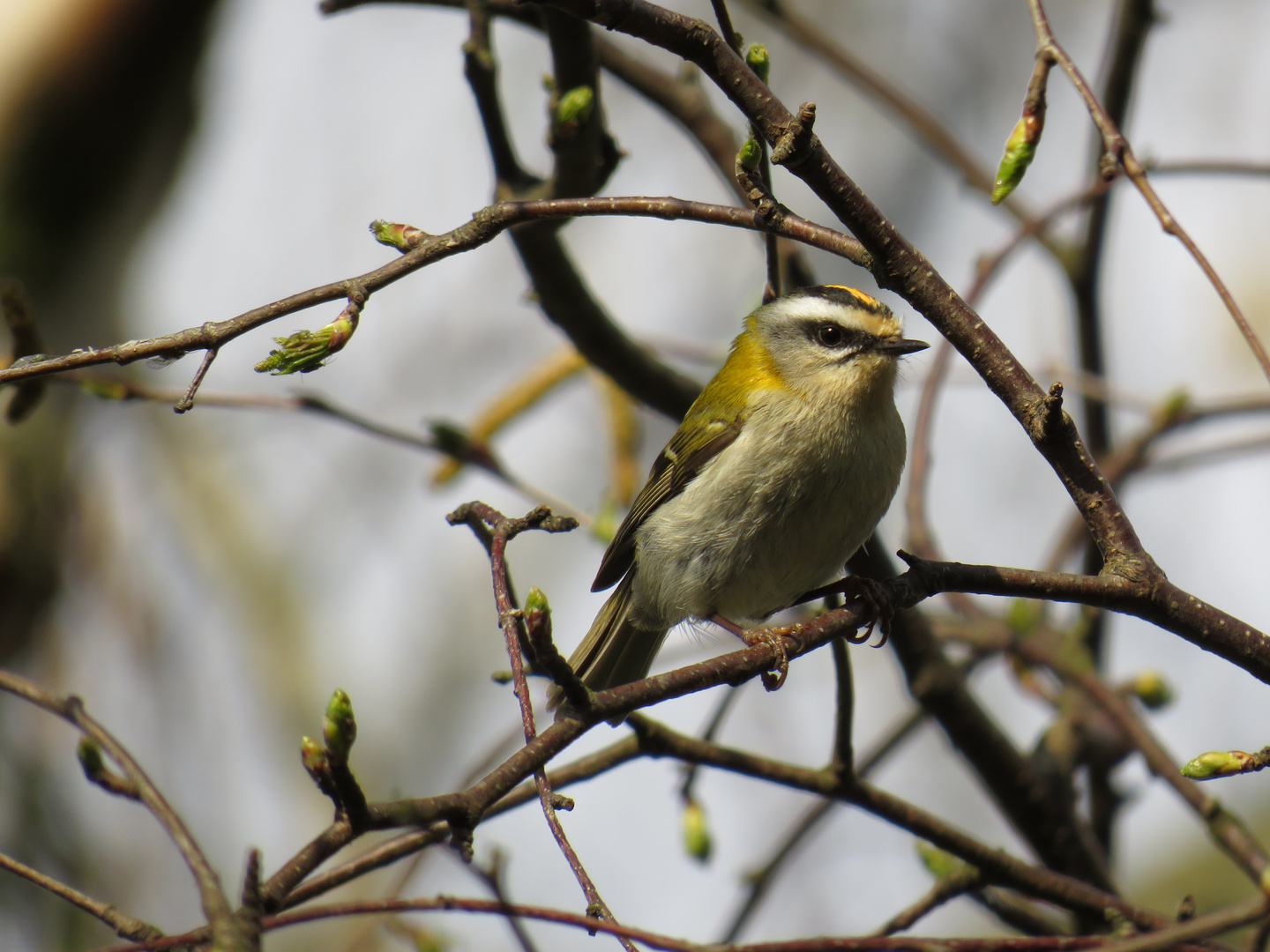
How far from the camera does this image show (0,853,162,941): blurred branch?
53.6 inches

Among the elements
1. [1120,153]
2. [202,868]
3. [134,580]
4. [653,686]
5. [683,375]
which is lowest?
[202,868]

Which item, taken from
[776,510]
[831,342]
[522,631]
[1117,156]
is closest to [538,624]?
[522,631]

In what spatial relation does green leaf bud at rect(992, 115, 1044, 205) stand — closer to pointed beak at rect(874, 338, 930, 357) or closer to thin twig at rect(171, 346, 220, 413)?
thin twig at rect(171, 346, 220, 413)

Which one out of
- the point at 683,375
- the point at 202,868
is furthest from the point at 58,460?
the point at 202,868

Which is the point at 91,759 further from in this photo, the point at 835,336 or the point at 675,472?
the point at 835,336

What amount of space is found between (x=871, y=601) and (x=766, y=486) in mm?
714

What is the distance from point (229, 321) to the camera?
1274 millimetres

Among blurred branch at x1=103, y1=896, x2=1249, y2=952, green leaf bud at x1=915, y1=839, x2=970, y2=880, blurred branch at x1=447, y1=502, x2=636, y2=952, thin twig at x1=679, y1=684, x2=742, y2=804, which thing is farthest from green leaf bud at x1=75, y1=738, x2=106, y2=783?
green leaf bud at x1=915, y1=839, x2=970, y2=880

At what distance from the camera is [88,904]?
1.38 m

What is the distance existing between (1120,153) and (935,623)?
183 centimetres

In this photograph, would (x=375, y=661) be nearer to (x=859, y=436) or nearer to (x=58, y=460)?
(x=58, y=460)

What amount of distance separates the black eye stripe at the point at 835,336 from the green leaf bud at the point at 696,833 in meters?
1.28

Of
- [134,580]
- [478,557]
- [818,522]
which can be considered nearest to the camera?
[818,522]

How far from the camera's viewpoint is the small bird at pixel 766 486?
264cm
